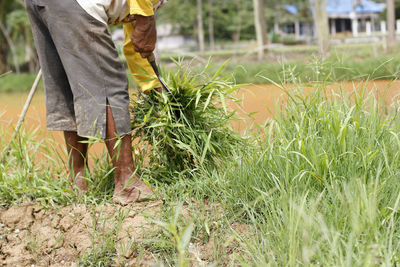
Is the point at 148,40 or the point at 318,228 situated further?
the point at 148,40

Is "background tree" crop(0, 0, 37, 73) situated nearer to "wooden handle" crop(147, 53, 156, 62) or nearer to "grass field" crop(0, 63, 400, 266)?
"wooden handle" crop(147, 53, 156, 62)

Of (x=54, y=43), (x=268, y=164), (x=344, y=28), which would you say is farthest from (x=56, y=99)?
(x=344, y=28)

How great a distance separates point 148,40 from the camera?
222 cm

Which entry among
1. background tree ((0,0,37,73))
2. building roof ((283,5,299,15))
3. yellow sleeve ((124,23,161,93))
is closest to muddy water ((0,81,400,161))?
yellow sleeve ((124,23,161,93))

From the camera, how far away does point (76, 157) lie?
2.51 m

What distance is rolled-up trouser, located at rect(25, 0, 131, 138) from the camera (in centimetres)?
209

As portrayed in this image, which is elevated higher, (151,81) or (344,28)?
(344,28)

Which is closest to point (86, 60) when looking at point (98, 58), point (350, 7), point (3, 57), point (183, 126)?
point (98, 58)

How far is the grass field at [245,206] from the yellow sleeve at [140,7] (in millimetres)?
832

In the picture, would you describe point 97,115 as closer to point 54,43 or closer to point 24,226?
point 54,43

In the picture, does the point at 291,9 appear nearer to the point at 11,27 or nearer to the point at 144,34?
the point at 11,27

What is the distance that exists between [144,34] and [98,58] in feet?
0.86

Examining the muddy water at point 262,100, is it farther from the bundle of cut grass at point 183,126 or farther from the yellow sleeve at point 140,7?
the yellow sleeve at point 140,7

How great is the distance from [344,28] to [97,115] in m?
52.3
